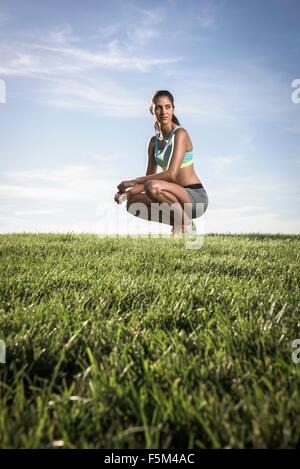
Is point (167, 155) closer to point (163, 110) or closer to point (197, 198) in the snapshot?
point (163, 110)

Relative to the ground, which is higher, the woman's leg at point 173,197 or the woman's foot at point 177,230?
the woman's leg at point 173,197

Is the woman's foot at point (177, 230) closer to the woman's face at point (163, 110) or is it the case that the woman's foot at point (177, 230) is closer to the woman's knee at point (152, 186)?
the woman's knee at point (152, 186)

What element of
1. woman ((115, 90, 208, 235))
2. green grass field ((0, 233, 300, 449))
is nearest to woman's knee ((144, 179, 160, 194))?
woman ((115, 90, 208, 235))

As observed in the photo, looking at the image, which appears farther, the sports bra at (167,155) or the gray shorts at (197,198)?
the gray shorts at (197,198)

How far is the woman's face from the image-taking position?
675cm

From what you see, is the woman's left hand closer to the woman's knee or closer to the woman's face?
the woman's knee

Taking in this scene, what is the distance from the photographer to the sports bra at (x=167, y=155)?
268 inches

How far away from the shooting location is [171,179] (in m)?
6.58

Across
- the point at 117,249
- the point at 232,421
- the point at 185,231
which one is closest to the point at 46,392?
the point at 232,421

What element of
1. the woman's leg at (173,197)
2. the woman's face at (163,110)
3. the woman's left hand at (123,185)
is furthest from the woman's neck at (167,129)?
the woman's left hand at (123,185)

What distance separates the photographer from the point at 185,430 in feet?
3.42

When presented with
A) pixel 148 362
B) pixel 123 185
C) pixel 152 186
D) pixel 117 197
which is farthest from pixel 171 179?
pixel 148 362

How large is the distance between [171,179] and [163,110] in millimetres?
1245
